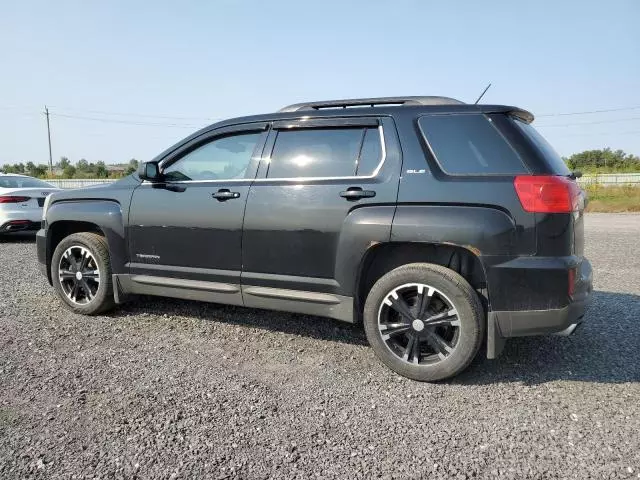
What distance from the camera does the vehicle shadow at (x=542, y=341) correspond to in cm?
340

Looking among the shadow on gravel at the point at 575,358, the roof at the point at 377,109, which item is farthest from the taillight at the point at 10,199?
the shadow on gravel at the point at 575,358

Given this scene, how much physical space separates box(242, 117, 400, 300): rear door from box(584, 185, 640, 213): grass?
60.9ft

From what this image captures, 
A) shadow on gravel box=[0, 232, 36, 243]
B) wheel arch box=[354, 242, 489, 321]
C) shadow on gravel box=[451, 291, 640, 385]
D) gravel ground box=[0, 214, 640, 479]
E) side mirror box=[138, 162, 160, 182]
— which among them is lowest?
shadow on gravel box=[451, 291, 640, 385]

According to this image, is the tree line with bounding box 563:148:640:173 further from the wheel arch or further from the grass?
the wheel arch

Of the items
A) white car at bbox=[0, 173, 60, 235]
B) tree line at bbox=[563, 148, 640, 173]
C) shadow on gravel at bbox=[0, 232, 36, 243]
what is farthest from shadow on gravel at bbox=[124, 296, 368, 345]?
tree line at bbox=[563, 148, 640, 173]

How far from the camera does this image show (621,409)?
2873 millimetres

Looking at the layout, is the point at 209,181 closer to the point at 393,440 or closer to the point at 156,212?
the point at 156,212

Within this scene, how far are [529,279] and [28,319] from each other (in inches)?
172

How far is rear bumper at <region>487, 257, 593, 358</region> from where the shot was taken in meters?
3.03

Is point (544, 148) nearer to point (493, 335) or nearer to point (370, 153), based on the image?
point (370, 153)

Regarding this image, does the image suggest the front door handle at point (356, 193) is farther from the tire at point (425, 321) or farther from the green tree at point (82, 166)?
the green tree at point (82, 166)

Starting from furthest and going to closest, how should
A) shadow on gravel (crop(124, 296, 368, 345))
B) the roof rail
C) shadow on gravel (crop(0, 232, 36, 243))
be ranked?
1. shadow on gravel (crop(0, 232, 36, 243))
2. shadow on gravel (crop(124, 296, 368, 345))
3. the roof rail

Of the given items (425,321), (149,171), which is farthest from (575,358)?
(149,171)

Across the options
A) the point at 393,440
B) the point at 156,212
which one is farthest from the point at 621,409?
the point at 156,212
